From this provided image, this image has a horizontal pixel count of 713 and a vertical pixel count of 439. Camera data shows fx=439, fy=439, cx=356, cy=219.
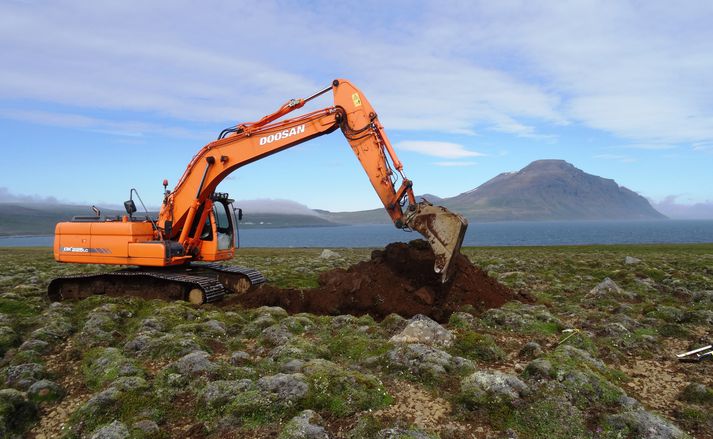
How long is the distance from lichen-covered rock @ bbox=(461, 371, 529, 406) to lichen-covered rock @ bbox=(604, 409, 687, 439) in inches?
A: 57.3

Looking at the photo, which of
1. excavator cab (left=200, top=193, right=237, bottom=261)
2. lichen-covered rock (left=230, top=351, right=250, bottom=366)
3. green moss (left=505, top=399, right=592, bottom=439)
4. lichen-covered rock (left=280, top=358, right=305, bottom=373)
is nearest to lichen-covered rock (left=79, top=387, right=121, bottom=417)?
lichen-covered rock (left=230, top=351, right=250, bottom=366)

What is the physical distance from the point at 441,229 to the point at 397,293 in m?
3.17

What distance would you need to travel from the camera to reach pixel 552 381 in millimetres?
8547

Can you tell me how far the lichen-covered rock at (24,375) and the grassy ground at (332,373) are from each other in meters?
0.03

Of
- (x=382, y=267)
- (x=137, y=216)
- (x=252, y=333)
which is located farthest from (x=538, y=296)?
(x=137, y=216)

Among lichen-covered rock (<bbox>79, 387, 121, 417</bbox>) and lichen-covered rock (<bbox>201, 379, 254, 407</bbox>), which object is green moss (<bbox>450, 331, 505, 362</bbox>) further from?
lichen-covered rock (<bbox>79, 387, 121, 417</bbox>)

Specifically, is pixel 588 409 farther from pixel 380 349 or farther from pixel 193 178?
pixel 193 178

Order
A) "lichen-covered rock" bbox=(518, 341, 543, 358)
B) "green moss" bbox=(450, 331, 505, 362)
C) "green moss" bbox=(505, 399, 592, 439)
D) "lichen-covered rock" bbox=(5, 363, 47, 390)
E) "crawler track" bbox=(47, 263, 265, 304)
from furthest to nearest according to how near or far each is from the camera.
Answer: "crawler track" bbox=(47, 263, 265, 304)
"lichen-covered rock" bbox=(518, 341, 543, 358)
"green moss" bbox=(450, 331, 505, 362)
"lichen-covered rock" bbox=(5, 363, 47, 390)
"green moss" bbox=(505, 399, 592, 439)

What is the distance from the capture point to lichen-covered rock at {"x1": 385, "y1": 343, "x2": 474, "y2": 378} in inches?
358

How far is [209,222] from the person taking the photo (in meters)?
18.9

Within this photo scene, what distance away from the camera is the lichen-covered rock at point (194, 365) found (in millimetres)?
9109

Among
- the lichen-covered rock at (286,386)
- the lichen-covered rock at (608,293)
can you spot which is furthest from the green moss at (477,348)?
the lichen-covered rock at (608,293)

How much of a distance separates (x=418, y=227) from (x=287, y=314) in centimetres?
532

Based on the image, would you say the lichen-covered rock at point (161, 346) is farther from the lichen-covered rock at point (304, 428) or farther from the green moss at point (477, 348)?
the green moss at point (477, 348)
